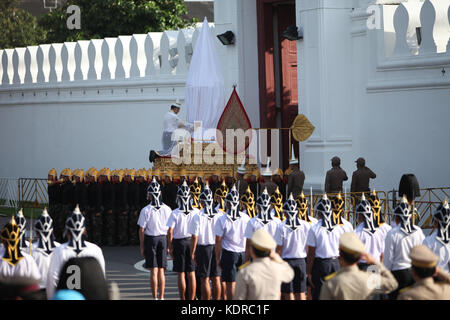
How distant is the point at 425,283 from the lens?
745 cm

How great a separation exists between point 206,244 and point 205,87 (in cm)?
854

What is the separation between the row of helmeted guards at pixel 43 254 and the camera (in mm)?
8969

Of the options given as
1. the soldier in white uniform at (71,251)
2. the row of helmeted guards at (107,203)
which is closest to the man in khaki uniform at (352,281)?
the soldier in white uniform at (71,251)

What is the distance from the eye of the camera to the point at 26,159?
1142 inches

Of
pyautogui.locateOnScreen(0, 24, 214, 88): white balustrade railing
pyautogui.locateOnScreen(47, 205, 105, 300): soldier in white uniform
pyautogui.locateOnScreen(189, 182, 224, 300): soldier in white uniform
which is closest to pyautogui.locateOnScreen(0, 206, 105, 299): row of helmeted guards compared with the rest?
pyautogui.locateOnScreen(47, 205, 105, 300): soldier in white uniform

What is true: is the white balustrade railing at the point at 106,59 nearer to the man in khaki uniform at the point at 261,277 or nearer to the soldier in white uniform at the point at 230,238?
the soldier in white uniform at the point at 230,238

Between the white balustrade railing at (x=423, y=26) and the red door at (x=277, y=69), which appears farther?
the red door at (x=277, y=69)

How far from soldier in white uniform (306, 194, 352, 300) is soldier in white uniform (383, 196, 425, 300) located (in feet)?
2.51

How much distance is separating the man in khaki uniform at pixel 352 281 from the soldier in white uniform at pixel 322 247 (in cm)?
296

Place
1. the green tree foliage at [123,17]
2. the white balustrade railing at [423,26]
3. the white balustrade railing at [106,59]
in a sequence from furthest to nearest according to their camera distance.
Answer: the green tree foliage at [123,17] < the white balustrade railing at [106,59] < the white balustrade railing at [423,26]

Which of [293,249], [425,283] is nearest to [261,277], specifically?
[425,283]

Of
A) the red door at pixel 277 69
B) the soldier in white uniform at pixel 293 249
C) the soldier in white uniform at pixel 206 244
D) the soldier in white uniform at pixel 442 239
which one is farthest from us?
the red door at pixel 277 69
